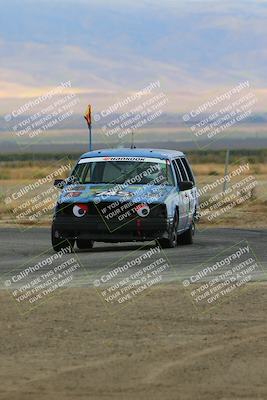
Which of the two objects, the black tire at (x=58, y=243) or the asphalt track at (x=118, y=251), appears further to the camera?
the black tire at (x=58, y=243)

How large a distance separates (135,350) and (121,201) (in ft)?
31.5

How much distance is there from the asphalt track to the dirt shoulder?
8.57 feet

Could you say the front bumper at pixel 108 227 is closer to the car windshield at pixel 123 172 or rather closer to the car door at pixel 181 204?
the car windshield at pixel 123 172

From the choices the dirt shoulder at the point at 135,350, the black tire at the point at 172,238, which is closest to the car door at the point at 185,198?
the black tire at the point at 172,238

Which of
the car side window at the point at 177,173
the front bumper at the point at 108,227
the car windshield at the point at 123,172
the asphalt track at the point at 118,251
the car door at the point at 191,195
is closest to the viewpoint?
the asphalt track at the point at 118,251

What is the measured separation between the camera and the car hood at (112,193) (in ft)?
65.4

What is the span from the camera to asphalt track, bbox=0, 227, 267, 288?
17.0 meters

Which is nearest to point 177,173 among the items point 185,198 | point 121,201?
point 185,198

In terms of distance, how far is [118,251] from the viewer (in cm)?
2061

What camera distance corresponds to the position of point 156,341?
35.6 feet

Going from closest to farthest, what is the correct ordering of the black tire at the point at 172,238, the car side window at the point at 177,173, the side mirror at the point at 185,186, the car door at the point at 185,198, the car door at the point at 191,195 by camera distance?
1. the black tire at the point at 172,238
2. the side mirror at the point at 185,186
3. the car side window at the point at 177,173
4. the car door at the point at 185,198
5. the car door at the point at 191,195

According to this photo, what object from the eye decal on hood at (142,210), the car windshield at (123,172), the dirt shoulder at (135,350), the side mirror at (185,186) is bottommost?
the side mirror at (185,186)

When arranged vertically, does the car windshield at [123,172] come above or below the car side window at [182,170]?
above

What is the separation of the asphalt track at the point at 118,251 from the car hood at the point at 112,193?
89 centimetres
